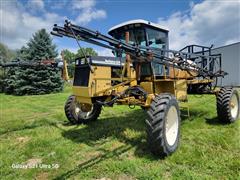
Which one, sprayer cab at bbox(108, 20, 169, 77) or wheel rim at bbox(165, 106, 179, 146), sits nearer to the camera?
wheel rim at bbox(165, 106, 179, 146)

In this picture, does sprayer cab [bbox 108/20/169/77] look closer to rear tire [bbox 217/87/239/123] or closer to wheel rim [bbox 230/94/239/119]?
rear tire [bbox 217/87/239/123]

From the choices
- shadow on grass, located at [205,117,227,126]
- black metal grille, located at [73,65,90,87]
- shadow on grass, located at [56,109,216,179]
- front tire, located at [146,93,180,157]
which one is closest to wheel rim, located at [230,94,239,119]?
shadow on grass, located at [205,117,227,126]

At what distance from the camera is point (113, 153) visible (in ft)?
14.3

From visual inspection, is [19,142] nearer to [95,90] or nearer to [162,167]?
[95,90]

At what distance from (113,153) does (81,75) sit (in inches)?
71.1

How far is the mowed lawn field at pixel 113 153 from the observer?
3525mm

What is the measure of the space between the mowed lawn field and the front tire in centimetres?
19

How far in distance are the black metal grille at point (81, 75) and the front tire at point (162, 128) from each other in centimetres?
154

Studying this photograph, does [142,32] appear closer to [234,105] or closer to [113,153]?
[113,153]

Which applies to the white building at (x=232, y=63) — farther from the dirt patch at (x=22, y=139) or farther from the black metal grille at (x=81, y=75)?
the dirt patch at (x=22, y=139)

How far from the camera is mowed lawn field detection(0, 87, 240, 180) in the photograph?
353 cm

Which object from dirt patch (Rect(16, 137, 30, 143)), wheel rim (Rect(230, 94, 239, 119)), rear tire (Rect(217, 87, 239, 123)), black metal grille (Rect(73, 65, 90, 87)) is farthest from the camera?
wheel rim (Rect(230, 94, 239, 119))

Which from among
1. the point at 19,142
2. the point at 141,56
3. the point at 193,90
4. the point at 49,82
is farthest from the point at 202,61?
the point at 49,82

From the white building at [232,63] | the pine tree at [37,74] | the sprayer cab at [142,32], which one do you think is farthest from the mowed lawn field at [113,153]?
the white building at [232,63]
